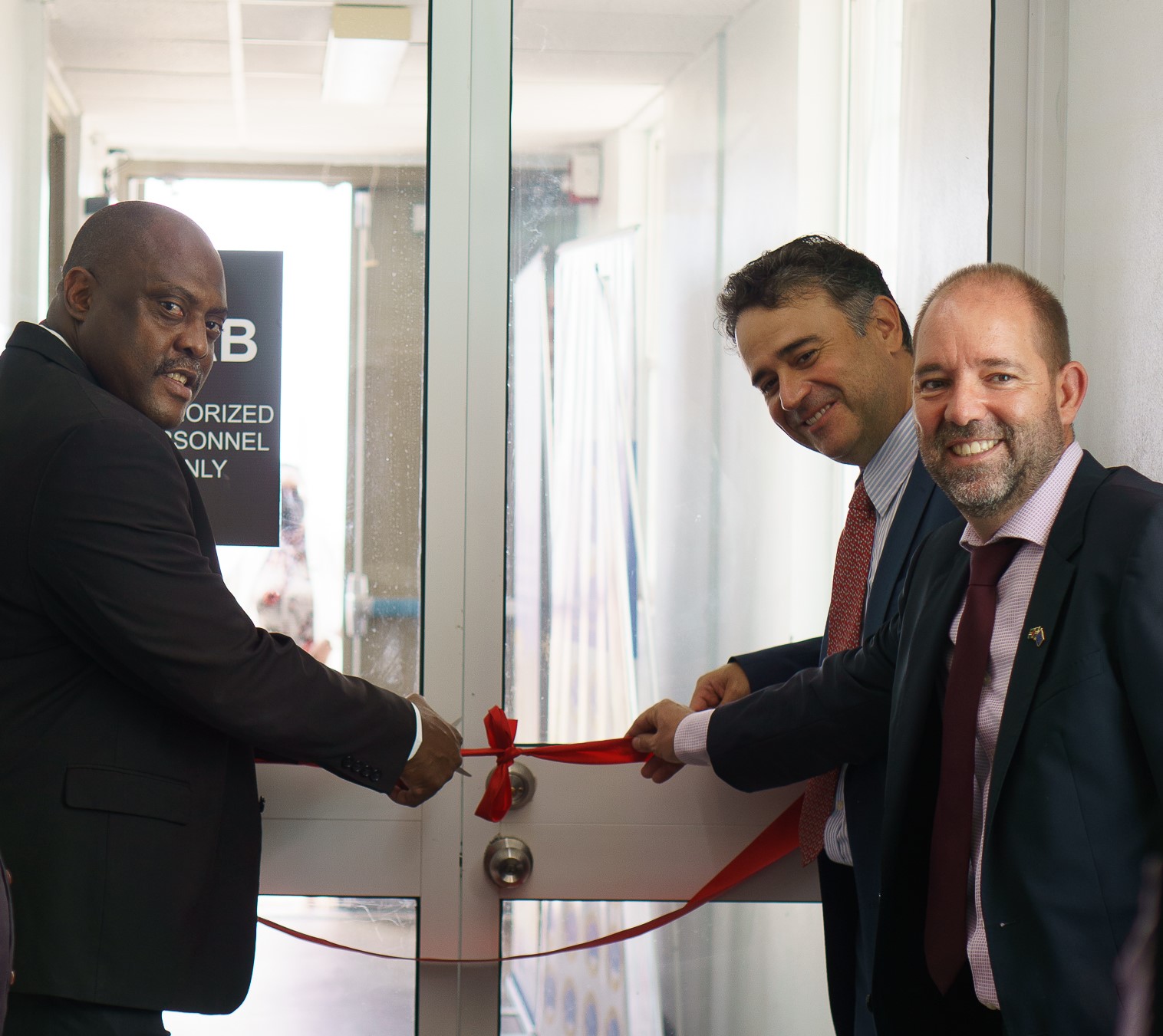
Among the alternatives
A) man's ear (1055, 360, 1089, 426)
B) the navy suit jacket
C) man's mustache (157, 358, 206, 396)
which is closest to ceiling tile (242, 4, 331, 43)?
man's mustache (157, 358, 206, 396)

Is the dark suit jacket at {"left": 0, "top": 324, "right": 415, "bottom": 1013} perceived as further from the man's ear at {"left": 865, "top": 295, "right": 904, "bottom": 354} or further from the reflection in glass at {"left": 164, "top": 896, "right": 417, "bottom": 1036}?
the man's ear at {"left": 865, "top": 295, "right": 904, "bottom": 354}

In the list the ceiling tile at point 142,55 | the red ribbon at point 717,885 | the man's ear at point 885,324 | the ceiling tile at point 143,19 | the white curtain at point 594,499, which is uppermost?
the ceiling tile at point 143,19

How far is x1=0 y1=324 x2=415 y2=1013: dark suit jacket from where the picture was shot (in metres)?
1.67

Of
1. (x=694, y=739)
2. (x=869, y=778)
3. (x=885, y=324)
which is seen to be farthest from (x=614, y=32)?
(x=869, y=778)

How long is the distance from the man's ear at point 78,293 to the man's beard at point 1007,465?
4.37ft

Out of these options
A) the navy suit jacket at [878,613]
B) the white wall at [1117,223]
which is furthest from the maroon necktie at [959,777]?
the white wall at [1117,223]

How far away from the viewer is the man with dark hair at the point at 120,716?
1674 millimetres

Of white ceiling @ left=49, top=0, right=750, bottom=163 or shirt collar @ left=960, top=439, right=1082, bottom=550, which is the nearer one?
shirt collar @ left=960, top=439, right=1082, bottom=550

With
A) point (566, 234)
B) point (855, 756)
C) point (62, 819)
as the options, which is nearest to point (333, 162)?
point (566, 234)

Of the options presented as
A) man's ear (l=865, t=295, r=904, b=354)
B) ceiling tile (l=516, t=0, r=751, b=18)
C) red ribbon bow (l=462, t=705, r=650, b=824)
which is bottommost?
red ribbon bow (l=462, t=705, r=650, b=824)

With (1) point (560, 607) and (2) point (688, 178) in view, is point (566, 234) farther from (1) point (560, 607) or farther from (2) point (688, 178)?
(1) point (560, 607)

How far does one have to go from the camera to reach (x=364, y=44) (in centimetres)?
232

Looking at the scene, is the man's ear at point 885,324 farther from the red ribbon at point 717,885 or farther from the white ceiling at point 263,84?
the red ribbon at point 717,885

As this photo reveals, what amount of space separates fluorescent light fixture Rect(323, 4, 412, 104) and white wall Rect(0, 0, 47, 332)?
553 mm
